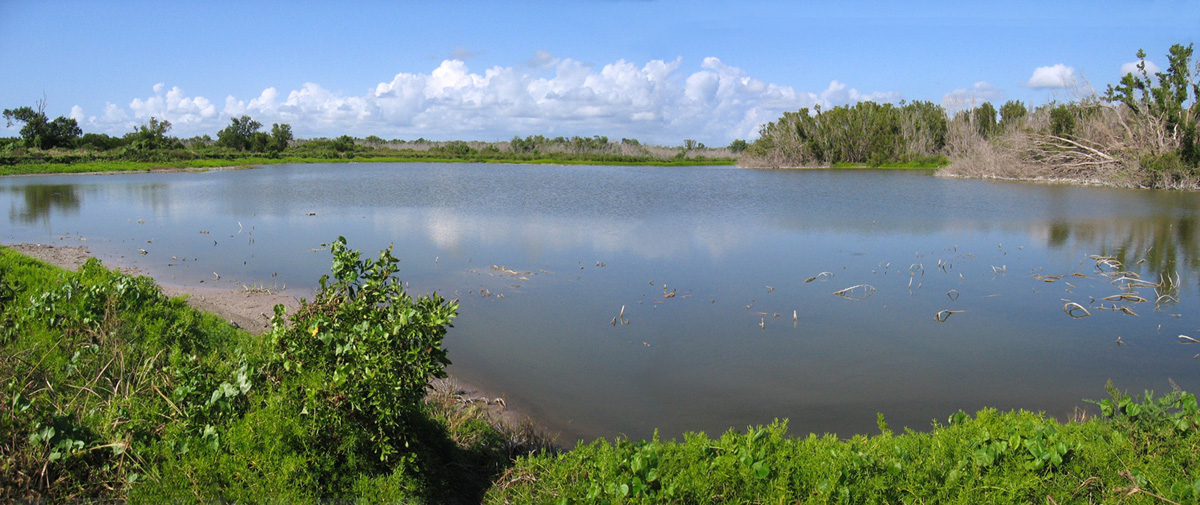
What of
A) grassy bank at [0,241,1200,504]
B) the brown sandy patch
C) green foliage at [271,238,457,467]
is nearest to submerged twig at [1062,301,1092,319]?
grassy bank at [0,241,1200,504]

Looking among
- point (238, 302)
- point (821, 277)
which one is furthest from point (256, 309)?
point (821, 277)

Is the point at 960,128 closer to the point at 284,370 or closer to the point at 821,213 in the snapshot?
the point at 821,213

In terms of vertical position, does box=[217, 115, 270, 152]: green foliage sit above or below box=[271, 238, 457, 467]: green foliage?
above

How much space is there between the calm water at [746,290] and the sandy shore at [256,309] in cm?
31

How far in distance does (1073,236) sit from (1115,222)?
3.49 meters

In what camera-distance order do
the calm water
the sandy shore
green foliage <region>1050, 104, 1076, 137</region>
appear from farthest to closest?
green foliage <region>1050, 104, 1076, 137</region> < the calm water < the sandy shore

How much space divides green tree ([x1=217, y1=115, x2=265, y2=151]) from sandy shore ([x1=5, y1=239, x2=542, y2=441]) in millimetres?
64348

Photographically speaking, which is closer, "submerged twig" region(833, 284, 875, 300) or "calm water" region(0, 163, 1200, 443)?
"calm water" region(0, 163, 1200, 443)

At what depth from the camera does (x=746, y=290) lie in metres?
9.87

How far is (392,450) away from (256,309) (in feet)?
20.4

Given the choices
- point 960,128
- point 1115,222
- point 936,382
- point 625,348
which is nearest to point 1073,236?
point 1115,222

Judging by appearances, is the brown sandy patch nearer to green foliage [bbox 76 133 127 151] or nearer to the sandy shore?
the sandy shore

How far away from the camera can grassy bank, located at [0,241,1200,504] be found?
3311 mm

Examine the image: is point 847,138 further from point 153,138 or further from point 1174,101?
point 153,138
